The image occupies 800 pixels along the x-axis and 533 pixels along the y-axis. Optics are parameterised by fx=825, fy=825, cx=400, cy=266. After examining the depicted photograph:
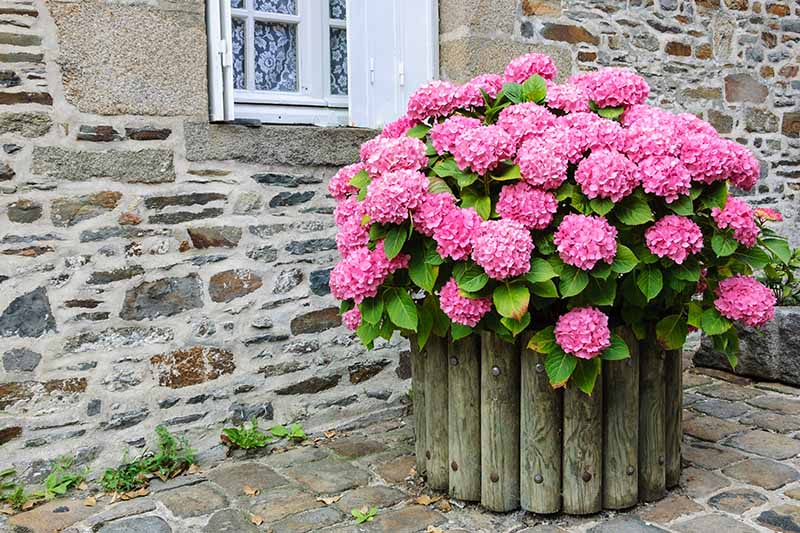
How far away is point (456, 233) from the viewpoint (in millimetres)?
2541

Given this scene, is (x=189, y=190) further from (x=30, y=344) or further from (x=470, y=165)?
(x=470, y=165)

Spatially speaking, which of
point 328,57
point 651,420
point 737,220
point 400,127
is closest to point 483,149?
point 400,127

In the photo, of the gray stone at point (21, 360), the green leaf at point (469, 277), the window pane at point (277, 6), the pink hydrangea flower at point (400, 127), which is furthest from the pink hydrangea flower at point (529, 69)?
the gray stone at point (21, 360)

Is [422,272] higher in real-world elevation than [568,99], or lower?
lower

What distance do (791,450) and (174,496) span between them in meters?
2.43

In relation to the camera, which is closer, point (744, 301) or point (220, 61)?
point (744, 301)

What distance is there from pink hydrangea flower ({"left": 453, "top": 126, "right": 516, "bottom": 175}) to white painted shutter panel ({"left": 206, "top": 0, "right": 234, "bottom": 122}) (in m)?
1.24

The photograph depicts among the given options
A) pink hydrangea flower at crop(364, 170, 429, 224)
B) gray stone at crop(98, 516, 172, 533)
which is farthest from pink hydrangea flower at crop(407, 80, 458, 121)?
gray stone at crop(98, 516, 172, 533)

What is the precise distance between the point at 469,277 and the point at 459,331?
0.20m

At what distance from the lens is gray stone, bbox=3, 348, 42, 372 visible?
9.82 feet

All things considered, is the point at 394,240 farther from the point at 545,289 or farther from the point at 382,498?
the point at 382,498

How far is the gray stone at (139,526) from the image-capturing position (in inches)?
107

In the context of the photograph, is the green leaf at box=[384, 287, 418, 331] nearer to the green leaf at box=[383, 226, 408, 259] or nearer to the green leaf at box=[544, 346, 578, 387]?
the green leaf at box=[383, 226, 408, 259]

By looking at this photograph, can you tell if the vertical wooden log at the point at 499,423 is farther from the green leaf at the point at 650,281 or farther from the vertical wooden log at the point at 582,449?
the green leaf at the point at 650,281
